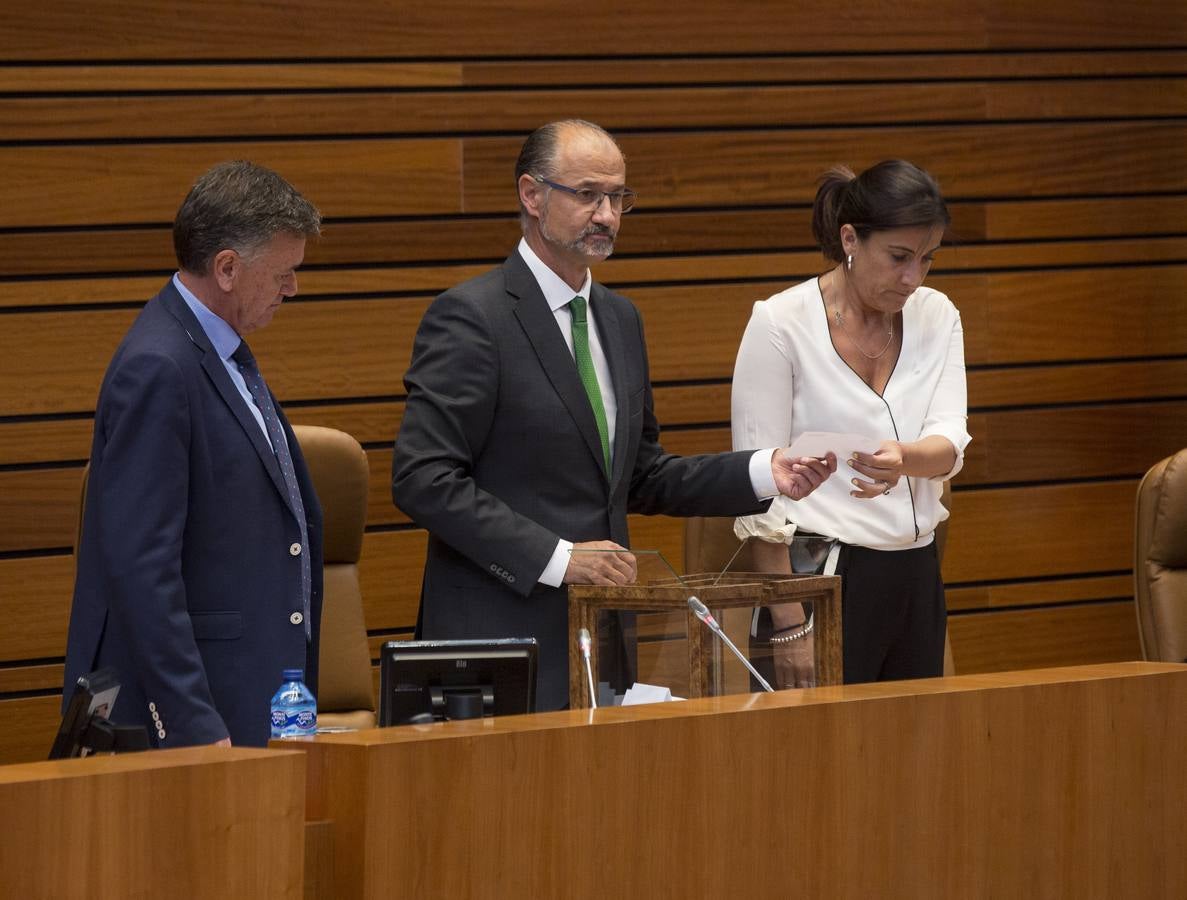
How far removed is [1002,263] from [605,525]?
94.7 inches

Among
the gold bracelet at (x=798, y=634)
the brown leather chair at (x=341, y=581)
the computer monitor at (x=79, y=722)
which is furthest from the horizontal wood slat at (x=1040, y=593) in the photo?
the computer monitor at (x=79, y=722)

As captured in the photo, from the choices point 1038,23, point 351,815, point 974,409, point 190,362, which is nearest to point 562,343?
point 190,362

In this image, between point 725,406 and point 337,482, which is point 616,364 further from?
point 725,406

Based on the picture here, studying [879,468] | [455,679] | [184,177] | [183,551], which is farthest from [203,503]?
[184,177]

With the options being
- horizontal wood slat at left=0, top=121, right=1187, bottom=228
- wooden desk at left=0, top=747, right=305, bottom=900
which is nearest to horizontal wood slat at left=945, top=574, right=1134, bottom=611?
horizontal wood slat at left=0, top=121, right=1187, bottom=228

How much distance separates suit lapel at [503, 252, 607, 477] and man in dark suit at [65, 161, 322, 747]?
0.45m

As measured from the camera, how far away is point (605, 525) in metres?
3.00

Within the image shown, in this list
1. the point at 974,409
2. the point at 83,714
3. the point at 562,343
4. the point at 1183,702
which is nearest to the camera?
the point at 83,714

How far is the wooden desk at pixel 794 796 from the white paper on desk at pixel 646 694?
28cm

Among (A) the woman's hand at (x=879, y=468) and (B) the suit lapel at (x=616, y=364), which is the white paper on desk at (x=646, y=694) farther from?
(A) the woman's hand at (x=879, y=468)

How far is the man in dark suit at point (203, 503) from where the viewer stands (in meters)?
2.40

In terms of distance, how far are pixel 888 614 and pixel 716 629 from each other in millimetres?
936

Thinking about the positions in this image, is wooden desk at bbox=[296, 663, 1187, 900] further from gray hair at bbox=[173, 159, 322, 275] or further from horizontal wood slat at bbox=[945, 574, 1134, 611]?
horizontal wood slat at bbox=[945, 574, 1134, 611]

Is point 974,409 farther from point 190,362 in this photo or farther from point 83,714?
point 83,714
